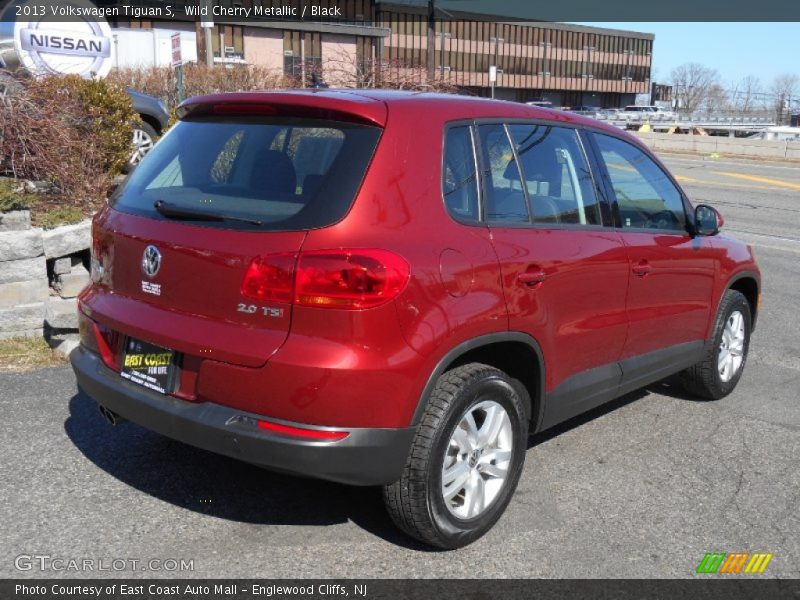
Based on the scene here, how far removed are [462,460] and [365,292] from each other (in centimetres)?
92

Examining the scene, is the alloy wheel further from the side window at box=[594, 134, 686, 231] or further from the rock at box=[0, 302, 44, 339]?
the rock at box=[0, 302, 44, 339]

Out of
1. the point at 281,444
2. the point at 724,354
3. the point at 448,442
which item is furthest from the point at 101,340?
the point at 724,354

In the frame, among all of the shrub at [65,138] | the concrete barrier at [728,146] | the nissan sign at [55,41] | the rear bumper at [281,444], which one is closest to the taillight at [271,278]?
the rear bumper at [281,444]

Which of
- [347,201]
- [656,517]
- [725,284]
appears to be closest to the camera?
[347,201]

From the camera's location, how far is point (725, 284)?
5.70 meters

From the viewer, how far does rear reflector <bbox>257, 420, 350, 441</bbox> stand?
329 centimetres

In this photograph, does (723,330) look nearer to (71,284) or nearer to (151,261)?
(151,261)

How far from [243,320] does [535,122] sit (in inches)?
71.8

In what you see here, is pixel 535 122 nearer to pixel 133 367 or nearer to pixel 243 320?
pixel 243 320

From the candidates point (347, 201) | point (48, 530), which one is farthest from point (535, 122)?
point (48, 530)

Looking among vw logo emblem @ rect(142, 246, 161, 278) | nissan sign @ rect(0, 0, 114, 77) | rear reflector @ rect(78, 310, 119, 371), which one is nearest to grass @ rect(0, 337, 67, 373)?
rear reflector @ rect(78, 310, 119, 371)

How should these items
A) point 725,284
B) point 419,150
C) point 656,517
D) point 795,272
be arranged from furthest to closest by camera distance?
point 795,272 → point 725,284 → point 656,517 → point 419,150

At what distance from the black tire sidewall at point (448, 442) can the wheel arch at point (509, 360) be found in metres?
0.12

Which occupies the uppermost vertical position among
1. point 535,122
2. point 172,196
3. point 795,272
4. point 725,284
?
point 535,122
